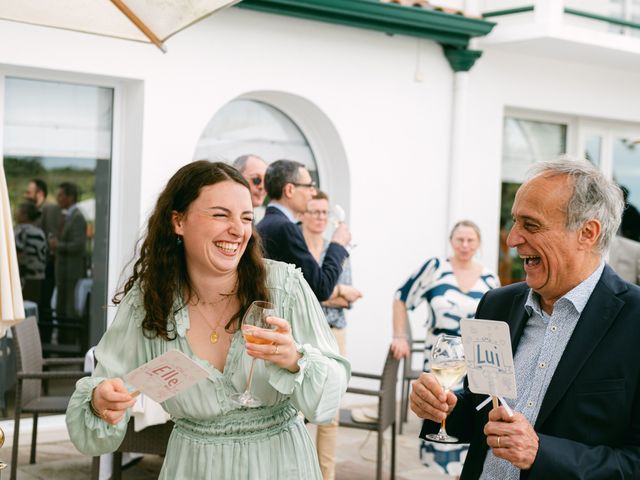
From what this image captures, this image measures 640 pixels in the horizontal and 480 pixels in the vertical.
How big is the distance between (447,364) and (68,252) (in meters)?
5.24

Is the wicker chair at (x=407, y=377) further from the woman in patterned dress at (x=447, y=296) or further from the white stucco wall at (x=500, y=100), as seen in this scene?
the white stucco wall at (x=500, y=100)

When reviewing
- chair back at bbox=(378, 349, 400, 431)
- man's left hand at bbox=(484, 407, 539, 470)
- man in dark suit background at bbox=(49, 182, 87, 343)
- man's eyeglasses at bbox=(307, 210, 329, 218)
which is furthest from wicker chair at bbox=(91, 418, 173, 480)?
man's left hand at bbox=(484, 407, 539, 470)

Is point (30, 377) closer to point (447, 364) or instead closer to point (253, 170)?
point (253, 170)

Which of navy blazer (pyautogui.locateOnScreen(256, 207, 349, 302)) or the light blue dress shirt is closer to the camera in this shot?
the light blue dress shirt

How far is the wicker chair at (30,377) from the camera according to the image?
5641 millimetres

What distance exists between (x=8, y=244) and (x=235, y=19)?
4.23m

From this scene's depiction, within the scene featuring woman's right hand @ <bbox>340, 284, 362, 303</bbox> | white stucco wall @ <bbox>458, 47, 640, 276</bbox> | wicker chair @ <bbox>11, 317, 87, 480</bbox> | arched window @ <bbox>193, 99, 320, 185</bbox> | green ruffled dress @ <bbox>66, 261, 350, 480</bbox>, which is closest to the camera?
green ruffled dress @ <bbox>66, 261, 350, 480</bbox>

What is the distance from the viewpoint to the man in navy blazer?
486 centimetres

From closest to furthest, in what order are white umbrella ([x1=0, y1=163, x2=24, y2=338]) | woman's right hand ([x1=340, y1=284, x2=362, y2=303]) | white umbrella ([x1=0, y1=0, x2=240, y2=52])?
white umbrella ([x1=0, y1=163, x2=24, y2=338]), white umbrella ([x1=0, y1=0, x2=240, y2=52]), woman's right hand ([x1=340, y1=284, x2=362, y2=303])

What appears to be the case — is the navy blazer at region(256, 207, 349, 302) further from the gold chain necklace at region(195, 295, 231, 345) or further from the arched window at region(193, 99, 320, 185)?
the arched window at region(193, 99, 320, 185)

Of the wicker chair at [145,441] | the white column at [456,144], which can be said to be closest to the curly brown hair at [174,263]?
the wicker chair at [145,441]

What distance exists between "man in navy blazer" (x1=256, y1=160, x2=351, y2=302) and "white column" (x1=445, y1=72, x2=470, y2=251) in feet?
12.5

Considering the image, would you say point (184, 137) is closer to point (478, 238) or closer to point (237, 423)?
point (478, 238)

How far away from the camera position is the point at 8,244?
3.96 metres
